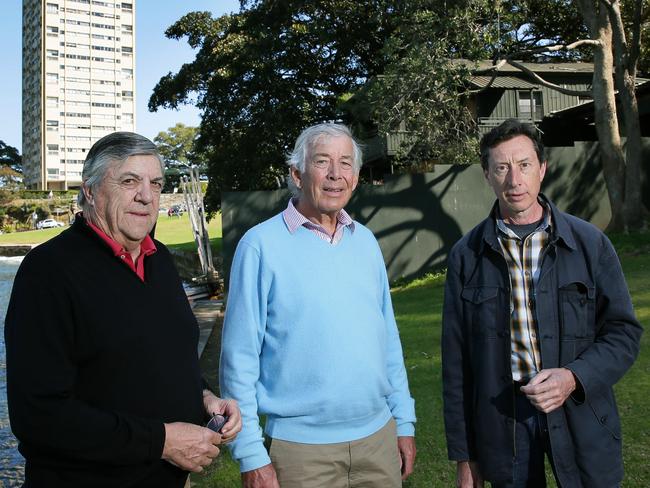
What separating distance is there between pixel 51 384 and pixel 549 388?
1.60m

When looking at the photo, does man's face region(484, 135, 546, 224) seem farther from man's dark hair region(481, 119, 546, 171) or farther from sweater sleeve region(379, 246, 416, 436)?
sweater sleeve region(379, 246, 416, 436)

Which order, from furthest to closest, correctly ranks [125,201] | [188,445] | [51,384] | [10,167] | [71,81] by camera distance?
[71,81] → [10,167] → [125,201] → [188,445] → [51,384]

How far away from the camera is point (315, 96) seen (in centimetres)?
2403

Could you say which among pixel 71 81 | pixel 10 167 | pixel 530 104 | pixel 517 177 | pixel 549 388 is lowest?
pixel 549 388

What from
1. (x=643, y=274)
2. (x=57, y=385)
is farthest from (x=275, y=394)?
(x=643, y=274)

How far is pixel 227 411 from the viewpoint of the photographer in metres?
2.23

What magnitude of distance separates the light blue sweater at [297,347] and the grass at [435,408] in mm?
1873

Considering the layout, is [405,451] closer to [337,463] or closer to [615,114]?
[337,463]

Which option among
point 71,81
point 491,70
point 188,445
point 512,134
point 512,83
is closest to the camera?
point 188,445

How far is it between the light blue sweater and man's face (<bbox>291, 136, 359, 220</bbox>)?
0.52ft

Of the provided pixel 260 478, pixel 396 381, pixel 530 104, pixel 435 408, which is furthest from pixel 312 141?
pixel 530 104

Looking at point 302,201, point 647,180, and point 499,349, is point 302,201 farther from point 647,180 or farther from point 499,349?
point 647,180

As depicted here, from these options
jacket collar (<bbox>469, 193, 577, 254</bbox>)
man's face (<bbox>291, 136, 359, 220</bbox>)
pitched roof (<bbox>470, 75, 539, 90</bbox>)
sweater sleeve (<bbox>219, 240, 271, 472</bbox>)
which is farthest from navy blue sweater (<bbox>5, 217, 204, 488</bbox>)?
pitched roof (<bbox>470, 75, 539, 90</bbox>)

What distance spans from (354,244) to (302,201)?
0.95 feet
